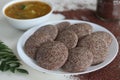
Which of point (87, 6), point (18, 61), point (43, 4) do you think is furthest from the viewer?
point (87, 6)

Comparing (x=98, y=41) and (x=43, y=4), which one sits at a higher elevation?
(x=43, y=4)

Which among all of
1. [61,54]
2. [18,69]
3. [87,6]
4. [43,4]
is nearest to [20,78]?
[18,69]

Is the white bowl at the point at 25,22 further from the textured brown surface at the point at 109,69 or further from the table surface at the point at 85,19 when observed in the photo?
the textured brown surface at the point at 109,69

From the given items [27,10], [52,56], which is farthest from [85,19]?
[52,56]

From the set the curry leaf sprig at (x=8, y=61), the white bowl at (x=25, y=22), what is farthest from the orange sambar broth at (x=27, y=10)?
the curry leaf sprig at (x=8, y=61)

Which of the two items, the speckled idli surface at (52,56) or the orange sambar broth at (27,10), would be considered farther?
the orange sambar broth at (27,10)

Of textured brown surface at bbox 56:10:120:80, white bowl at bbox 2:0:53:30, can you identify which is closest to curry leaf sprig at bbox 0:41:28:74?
white bowl at bbox 2:0:53:30

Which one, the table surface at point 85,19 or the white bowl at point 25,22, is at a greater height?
the white bowl at point 25,22

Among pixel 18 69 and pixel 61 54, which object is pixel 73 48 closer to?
pixel 61 54
